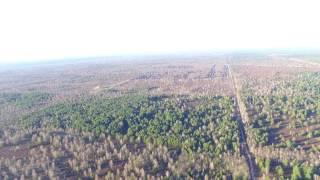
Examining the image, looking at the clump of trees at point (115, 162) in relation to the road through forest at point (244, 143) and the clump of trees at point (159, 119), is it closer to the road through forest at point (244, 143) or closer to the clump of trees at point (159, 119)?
the road through forest at point (244, 143)

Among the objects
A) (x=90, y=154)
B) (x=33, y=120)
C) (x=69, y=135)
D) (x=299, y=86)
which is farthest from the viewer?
(x=299, y=86)

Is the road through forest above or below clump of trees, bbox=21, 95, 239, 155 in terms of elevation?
below

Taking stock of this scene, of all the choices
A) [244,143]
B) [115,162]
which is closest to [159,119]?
[244,143]

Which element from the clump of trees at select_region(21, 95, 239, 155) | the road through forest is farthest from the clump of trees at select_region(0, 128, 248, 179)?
the clump of trees at select_region(21, 95, 239, 155)

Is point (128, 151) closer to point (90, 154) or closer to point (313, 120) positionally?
point (90, 154)

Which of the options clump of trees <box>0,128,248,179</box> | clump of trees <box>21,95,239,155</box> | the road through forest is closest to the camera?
clump of trees <box>0,128,248,179</box>

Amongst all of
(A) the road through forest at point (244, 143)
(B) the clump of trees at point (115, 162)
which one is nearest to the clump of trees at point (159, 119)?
(A) the road through forest at point (244, 143)

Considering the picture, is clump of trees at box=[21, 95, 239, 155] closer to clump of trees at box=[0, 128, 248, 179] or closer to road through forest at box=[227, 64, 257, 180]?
road through forest at box=[227, 64, 257, 180]

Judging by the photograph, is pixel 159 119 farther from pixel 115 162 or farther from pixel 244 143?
pixel 115 162

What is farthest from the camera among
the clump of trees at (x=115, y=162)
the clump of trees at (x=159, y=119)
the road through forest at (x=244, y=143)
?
the clump of trees at (x=159, y=119)

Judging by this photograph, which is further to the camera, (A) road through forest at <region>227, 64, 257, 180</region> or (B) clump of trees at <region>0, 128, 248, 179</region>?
(A) road through forest at <region>227, 64, 257, 180</region>

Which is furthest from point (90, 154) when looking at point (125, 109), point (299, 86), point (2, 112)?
point (299, 86)
